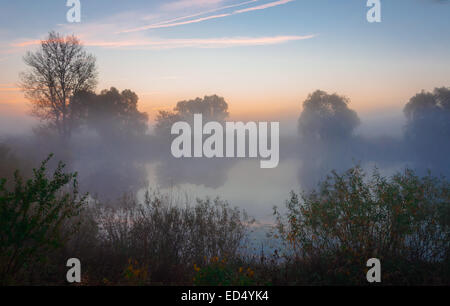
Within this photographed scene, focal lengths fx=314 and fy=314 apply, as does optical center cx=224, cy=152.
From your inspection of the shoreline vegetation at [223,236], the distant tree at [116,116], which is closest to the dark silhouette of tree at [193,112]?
the distant tree at [116,116]

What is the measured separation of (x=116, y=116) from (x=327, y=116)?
23975 millimetres

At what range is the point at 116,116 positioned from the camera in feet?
118

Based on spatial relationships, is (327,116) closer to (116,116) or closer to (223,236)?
(116,116)

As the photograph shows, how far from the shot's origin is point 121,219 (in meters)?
8.56

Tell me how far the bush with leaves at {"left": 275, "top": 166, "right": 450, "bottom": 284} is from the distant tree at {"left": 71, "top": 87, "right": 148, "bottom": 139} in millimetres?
26656

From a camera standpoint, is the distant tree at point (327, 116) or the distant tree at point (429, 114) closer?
the distant tree at point (429, 114)

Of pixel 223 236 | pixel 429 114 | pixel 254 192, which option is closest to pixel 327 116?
pixel 429 114

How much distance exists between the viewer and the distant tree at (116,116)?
3154 centimetres

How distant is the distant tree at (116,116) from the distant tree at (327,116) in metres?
19.7

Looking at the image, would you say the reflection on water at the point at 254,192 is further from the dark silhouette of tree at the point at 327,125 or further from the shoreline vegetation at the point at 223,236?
the dark silhouette of tree at the point at 327,125

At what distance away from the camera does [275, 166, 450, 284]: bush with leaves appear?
18.6ft
